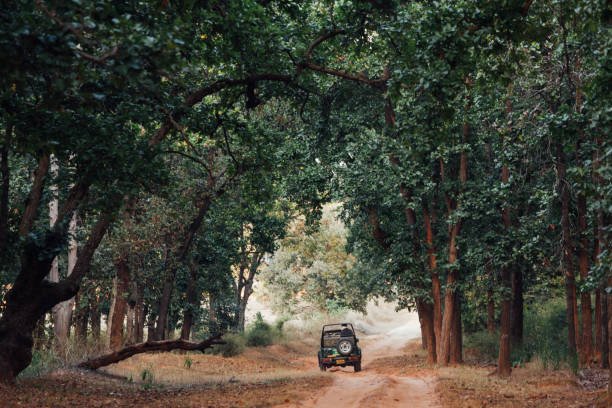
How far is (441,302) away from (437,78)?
1742 centimetres

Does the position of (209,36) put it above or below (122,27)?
above

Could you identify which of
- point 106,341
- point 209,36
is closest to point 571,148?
point 209,36

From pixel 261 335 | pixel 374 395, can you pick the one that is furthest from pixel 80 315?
pixel 374 395

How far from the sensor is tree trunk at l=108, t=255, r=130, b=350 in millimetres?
21812

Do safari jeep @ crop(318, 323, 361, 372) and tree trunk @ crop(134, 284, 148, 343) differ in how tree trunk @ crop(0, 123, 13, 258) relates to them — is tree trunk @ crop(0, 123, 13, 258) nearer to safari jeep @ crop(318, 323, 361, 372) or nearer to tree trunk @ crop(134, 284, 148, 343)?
safari jeep @ crop(318, 323, 361, 372)

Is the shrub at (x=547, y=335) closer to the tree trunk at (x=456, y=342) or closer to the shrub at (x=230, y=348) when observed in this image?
the tree trunk at (x=456, y=342)

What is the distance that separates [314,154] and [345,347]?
287 inches

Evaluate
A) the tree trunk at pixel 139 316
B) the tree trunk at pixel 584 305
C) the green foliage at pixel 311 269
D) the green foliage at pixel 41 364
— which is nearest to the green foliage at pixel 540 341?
the tree trunk at pixel 584 305

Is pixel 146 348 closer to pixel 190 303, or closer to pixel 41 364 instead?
pixel 41 364

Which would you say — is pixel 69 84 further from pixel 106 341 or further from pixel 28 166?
pixel 106 341

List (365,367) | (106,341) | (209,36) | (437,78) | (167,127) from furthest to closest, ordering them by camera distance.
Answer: (365,367), (106,341), (167,127), (209,36), (437,78)

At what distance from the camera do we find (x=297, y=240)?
1994 inches

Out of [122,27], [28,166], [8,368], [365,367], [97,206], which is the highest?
[28,166]

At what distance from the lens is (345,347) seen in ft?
77.0
